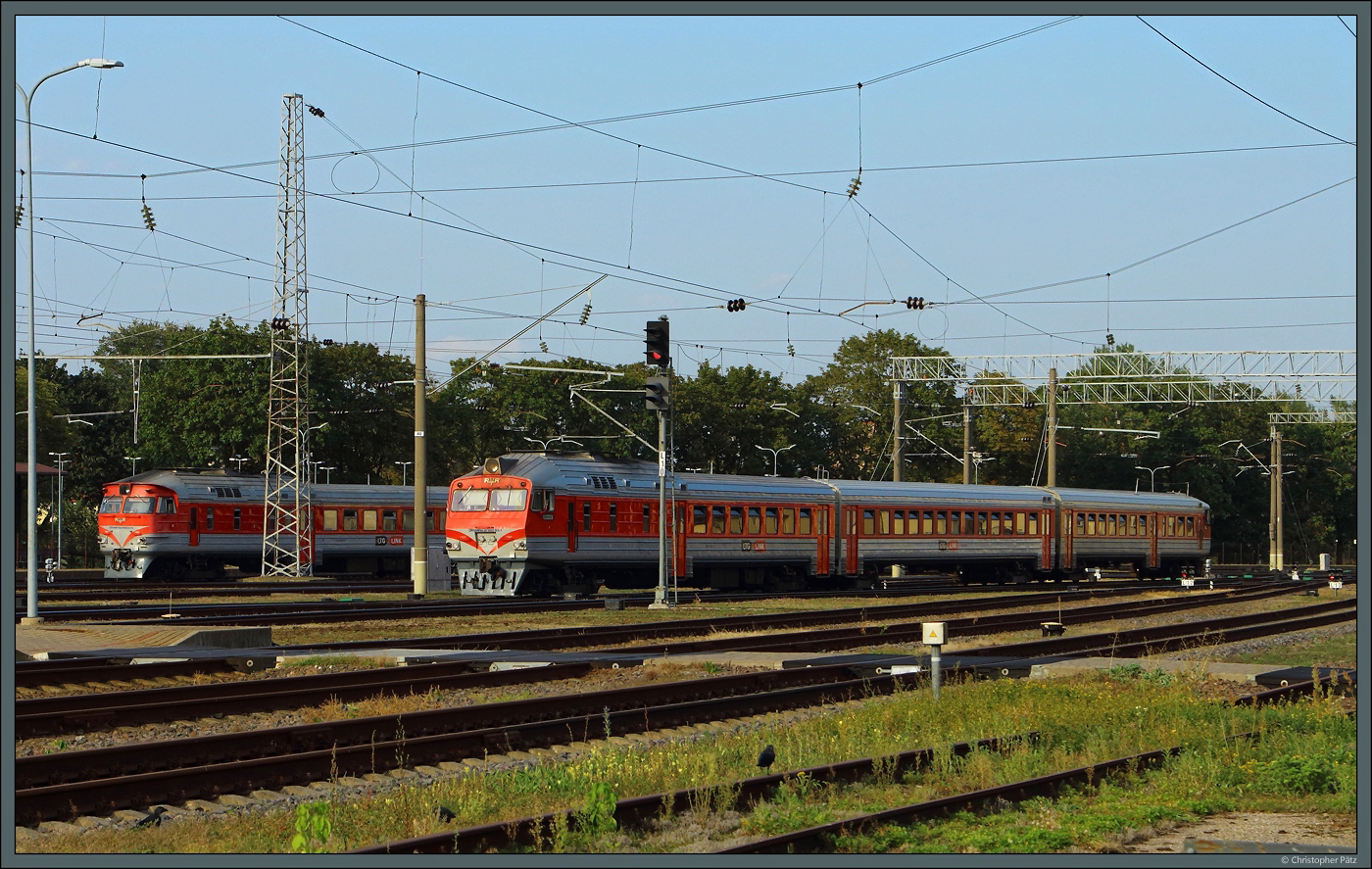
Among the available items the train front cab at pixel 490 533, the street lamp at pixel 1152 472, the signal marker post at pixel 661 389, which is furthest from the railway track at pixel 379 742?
the street lamp at pixel 1152 472

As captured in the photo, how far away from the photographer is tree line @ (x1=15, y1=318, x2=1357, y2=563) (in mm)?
63844

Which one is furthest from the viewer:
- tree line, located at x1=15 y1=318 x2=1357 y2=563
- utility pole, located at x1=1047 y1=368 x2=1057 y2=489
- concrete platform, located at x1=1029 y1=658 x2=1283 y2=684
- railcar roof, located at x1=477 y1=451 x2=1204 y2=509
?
tree line, located at x1=15 y1=318 x2=1357 y2=563

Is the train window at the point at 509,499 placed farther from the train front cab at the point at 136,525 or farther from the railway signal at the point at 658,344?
the train front cab at the point at 136,525

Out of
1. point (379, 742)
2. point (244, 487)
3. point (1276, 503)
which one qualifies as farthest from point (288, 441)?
point (1276, 503)

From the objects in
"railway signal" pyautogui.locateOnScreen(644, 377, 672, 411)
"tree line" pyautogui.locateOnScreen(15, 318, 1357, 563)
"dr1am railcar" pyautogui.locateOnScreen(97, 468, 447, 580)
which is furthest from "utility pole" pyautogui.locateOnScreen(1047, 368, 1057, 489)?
"railway signal" pyautogui.locateOnScreen(644, 377, 672, 411)

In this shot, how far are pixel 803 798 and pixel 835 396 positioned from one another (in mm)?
83950

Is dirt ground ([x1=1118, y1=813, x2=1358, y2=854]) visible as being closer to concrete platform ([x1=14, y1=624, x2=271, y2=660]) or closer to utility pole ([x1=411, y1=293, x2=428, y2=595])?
concrete platform ([x1=14, y1=624, x2=271, y2=660])

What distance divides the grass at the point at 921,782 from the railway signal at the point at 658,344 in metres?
14.2

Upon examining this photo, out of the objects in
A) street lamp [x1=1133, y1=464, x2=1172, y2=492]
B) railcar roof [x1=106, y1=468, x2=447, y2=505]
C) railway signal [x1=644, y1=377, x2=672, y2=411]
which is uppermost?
railway signal [x1=644, y1=377, x2=672, y2=411]

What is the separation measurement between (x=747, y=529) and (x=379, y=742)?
27554 millimetres

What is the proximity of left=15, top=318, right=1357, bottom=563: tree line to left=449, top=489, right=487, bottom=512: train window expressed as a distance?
9888 mm

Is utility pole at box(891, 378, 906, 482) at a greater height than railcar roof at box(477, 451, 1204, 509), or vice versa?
utility pole at box(891, 378, 906, 482)

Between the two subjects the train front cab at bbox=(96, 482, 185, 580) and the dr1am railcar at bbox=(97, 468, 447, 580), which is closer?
the train front cab at bbox=(96, 482, 185, 580)

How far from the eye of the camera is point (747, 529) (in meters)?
40.2
